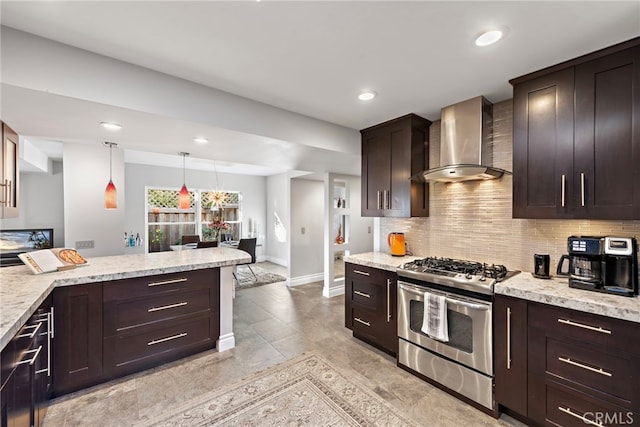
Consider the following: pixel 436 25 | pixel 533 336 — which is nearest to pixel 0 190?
pixel 436 25

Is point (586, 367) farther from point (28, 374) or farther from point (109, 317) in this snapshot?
point (109, 317)

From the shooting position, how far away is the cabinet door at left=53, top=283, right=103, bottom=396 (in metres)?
2.04

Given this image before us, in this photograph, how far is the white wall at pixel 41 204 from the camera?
4742 mm

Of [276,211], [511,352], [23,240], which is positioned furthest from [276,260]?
[511,352]

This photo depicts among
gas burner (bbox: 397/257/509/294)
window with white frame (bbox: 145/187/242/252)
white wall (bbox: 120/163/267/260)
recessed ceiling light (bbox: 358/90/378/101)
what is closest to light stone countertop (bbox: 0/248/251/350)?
gas burner (bbox: 397/257/509/294)

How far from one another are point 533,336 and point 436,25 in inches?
81.1

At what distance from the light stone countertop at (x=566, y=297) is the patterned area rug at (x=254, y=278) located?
14.8 feet

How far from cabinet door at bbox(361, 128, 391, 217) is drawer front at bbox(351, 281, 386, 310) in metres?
0.88

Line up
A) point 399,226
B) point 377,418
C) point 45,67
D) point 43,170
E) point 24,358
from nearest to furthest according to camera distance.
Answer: point 24,358, point 45,67, point 377,418, point 399,226, point 43,170

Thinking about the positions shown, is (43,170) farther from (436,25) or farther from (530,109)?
(530,109)

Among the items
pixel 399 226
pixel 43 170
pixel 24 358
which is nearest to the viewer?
pixel 24 358

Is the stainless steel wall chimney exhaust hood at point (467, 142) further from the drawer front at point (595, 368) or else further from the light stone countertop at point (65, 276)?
the light stone countertop at point (65, 276)

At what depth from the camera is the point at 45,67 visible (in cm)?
169

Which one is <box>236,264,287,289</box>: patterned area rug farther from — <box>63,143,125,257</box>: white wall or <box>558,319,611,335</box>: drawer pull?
<box>558,319,611,335</box>: drawer pull
